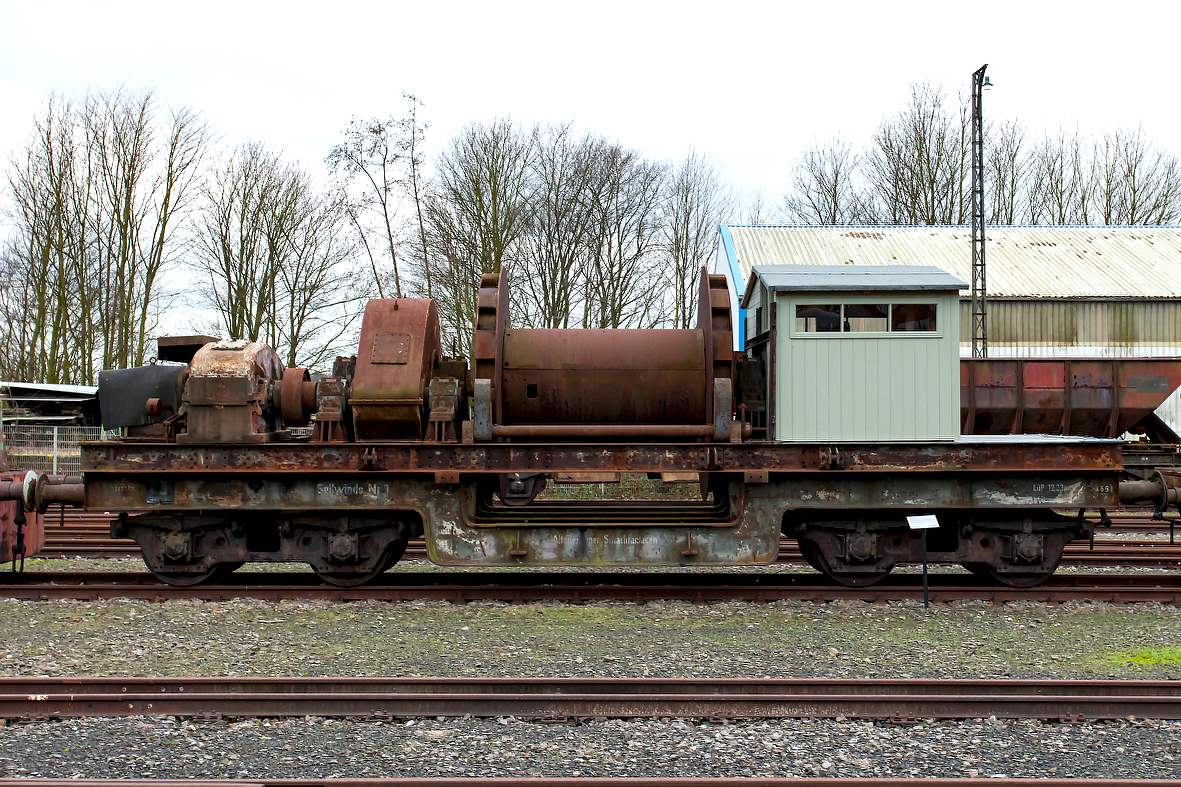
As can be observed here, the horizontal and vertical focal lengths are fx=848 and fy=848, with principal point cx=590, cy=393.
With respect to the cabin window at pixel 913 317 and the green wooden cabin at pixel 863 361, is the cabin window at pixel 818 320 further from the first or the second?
the cabin window at pixel 913 317

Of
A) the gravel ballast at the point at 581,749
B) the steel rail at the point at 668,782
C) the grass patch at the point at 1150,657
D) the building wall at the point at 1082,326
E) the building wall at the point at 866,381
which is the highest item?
the building wall at the point at 1082,326

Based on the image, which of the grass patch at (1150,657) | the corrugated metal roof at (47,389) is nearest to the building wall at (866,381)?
the grass patch at (1150,657)

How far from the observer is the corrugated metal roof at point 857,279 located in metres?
8.77

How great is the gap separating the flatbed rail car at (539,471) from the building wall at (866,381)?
0.13 m

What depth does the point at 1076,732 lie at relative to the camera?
5074 millimetres

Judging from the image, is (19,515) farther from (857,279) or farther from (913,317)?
(913,317)

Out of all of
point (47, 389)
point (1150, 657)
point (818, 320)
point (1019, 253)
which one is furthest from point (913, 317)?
point (47, 389)

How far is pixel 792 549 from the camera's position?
40.7 ft

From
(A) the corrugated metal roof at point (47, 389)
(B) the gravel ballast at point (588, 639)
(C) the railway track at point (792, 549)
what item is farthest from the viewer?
(A) the corrugated metal roof at point (47, 389)

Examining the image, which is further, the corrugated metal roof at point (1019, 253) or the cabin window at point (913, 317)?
the corrugated metal roof at point (1019, 253)

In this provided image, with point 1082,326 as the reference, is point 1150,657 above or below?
below

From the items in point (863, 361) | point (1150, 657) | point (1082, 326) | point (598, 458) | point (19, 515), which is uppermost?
point (1082, 326)

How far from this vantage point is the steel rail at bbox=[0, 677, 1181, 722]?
5277 mm

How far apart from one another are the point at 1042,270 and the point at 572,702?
27709 millimetres
